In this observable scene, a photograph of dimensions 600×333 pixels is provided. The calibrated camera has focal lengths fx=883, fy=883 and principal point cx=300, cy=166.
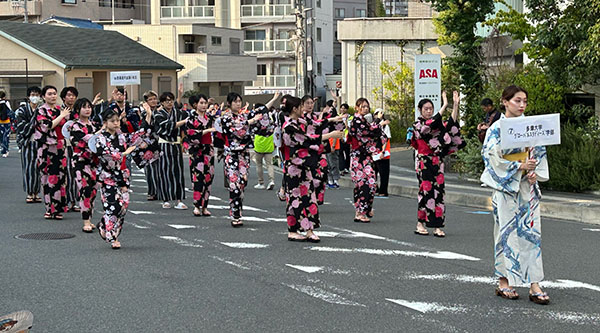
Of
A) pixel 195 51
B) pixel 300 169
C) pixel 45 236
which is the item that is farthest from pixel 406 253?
pixel 195 51

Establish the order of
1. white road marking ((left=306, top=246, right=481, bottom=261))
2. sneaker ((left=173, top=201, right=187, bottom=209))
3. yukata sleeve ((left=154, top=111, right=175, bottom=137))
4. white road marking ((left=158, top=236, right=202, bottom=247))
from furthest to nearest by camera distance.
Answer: sneaker ((left=173, top=201, right=187, bottom=209))
yukata sleeve ((left=154, top=111, right=175, bottom=137))
white road marking ((left=158, top=236, right=202, bottom=247))
white road marking ((left=306, top=246, right=481, bottom=261))

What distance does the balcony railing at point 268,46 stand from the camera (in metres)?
58.7

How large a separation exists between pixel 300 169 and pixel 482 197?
5.14m

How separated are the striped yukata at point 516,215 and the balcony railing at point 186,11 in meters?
52.3

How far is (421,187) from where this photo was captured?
1155 cm

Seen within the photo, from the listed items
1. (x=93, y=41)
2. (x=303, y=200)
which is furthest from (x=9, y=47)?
(x=303, y=200)

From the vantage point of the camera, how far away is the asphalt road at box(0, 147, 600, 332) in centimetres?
709

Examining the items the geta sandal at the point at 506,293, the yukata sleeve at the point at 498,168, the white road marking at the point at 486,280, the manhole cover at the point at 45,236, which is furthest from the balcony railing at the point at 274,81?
the geta sandal at the point at 506,293

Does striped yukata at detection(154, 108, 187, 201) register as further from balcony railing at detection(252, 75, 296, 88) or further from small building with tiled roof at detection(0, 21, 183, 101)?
balcony railing at detection(252, 75, 296, 88)

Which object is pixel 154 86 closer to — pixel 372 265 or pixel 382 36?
pixel 382 36

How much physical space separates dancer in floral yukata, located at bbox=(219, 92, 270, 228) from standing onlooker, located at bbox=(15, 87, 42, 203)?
10.4 ft

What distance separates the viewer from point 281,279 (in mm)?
8680

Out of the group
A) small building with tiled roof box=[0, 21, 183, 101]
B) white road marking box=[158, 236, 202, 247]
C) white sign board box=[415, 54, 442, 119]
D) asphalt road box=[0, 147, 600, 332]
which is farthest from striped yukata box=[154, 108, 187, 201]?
small building with tiled roof box=[0, 21, 183, 101]

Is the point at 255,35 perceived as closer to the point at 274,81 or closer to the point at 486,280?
the point at 274,81
